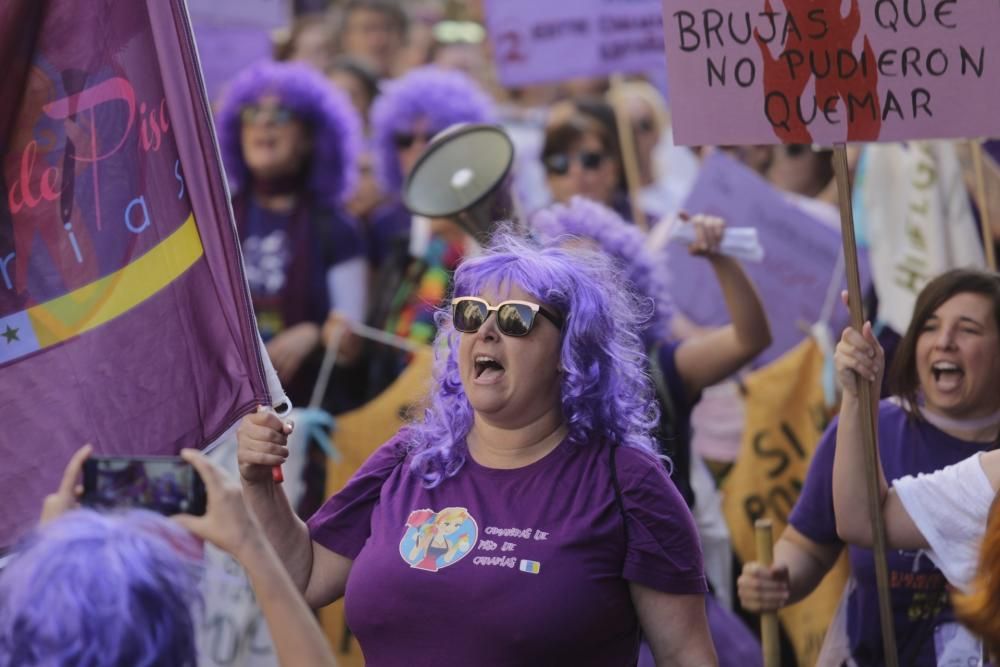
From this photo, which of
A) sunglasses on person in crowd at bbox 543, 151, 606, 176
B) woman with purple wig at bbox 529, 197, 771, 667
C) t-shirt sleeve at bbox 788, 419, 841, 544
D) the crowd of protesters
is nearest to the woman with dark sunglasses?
sunglasses on person in crowd at bbox 543, 151, 606, 176

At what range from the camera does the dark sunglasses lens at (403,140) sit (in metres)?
7.04

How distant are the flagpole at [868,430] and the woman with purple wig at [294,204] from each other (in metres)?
2.97

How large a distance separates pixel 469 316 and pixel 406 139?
3.89 meters

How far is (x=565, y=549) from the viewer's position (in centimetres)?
303

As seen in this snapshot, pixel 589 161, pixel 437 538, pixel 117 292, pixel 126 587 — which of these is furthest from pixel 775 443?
pixel 126 587

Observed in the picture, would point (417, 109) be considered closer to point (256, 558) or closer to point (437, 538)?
point (437, 538)

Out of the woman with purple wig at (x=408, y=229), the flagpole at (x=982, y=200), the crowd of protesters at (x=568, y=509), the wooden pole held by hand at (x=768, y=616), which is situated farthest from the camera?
the woman with purple wig at (x=408, y=229)

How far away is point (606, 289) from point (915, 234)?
2.60 meters

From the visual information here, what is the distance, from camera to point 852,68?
354 cm

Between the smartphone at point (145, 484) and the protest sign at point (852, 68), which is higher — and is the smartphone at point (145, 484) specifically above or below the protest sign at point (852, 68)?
below

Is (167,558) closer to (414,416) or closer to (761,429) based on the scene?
(414,416)

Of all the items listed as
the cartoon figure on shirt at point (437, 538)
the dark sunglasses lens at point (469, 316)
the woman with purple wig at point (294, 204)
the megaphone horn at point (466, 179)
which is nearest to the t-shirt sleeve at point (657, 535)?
the cartoon figure on shirt at point (437, 538)

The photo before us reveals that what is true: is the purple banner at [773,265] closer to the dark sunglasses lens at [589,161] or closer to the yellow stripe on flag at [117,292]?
the dark sunglasses lens at [589,161]

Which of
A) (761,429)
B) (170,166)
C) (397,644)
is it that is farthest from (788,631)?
(170,166)
